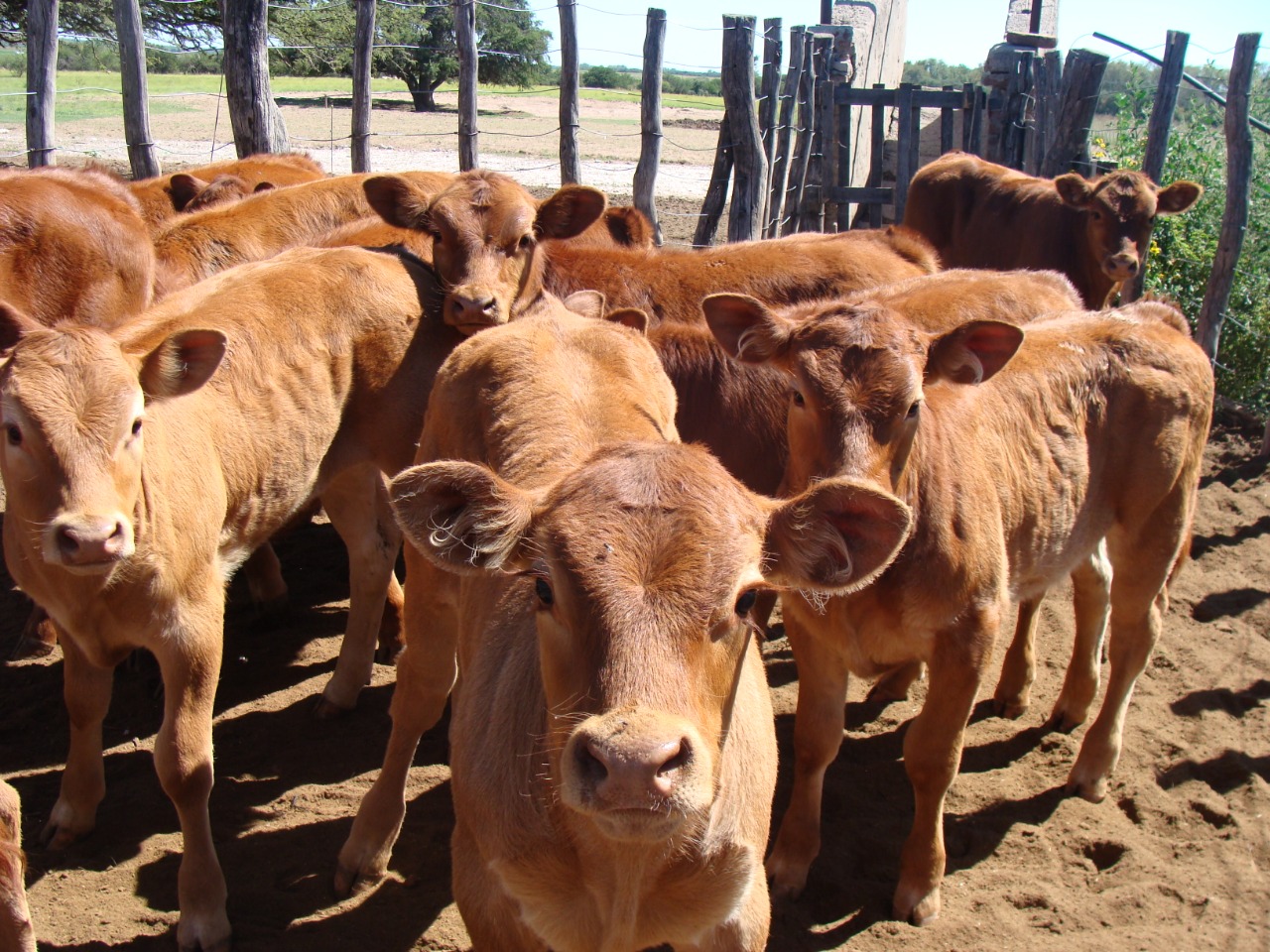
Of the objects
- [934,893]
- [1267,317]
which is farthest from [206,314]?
[1267,317]

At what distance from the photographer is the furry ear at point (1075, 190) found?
383 inches

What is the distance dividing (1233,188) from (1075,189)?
1.23m

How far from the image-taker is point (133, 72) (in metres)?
9.12

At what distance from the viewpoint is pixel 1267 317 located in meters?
10.2

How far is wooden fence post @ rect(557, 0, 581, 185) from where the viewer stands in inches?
392

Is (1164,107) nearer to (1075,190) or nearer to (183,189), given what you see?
(1075,190)

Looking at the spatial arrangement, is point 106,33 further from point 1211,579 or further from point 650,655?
point 650,655

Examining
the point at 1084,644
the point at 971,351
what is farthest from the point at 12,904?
the point at 1084,644

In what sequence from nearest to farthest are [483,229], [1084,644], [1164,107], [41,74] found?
[1084,644], [483,229], [41,74], [1164,107]

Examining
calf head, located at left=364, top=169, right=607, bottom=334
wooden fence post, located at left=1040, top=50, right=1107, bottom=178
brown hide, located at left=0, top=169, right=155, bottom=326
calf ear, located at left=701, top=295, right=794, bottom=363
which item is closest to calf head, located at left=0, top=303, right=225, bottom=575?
calf head, located at left=364, top=169, right=607, bottom=334

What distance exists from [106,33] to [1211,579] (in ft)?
74.7

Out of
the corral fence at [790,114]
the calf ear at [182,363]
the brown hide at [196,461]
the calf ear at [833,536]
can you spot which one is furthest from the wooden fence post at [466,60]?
the calf ear at [833,536]

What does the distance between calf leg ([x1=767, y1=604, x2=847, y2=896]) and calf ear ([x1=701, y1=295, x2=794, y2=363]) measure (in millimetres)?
1028

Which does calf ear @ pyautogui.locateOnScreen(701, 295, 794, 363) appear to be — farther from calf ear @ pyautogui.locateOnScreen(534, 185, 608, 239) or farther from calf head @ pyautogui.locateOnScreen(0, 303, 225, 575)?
calf ear @ pyautogui.locateOnScreen(534, 185, 608, 239)
